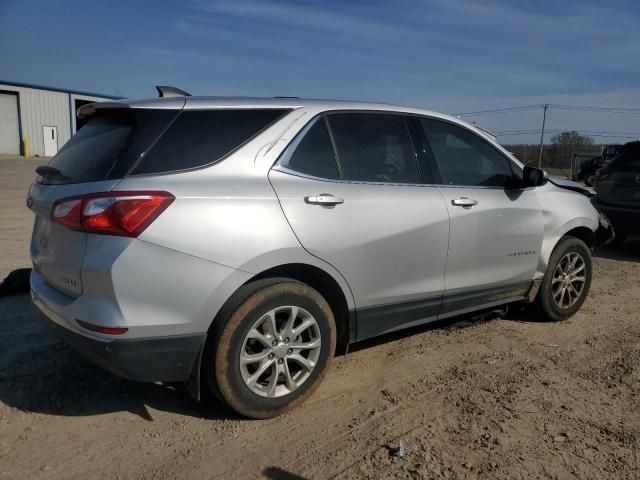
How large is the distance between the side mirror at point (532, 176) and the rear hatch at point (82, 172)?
2787 mm

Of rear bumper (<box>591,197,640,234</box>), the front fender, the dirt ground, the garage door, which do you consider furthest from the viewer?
the garage door

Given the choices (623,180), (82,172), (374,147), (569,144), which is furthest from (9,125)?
(374,147)

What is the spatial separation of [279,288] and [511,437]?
1491mm

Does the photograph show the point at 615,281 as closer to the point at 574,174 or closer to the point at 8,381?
the point at 8,381

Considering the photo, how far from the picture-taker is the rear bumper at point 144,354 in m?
2.62

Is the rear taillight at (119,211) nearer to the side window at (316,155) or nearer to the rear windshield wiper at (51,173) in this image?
the rear windshield wiper at (51,173)

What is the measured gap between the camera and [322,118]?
3.38 m

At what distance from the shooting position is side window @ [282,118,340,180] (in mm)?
3175

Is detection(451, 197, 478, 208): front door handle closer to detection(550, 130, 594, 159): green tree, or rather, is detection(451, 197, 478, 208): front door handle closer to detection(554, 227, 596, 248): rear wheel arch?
detection(554, 227, 596, 248): rear wheel arch

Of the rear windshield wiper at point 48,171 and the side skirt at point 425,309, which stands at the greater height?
the rear windshield wiper at point 48,171

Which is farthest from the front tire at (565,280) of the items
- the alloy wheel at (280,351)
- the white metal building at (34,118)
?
the white metal building at (34,118)

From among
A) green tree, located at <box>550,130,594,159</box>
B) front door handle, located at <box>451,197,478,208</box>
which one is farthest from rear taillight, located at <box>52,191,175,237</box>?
green tree, located at <box>550,130,594,159</box>

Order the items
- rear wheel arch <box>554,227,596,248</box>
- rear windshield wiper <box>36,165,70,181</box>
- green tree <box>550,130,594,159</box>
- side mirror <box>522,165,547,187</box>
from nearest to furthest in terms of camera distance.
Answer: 1. rear windshield wiper <box>36,165,70,181</box>
2. side mirror <box>522,165,547,187</box>
3. rear wheel arch <box>554,227,596,248</box>
4. green tree <box>550,130,594,159</box>

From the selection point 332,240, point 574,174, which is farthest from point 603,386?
point 574,174
